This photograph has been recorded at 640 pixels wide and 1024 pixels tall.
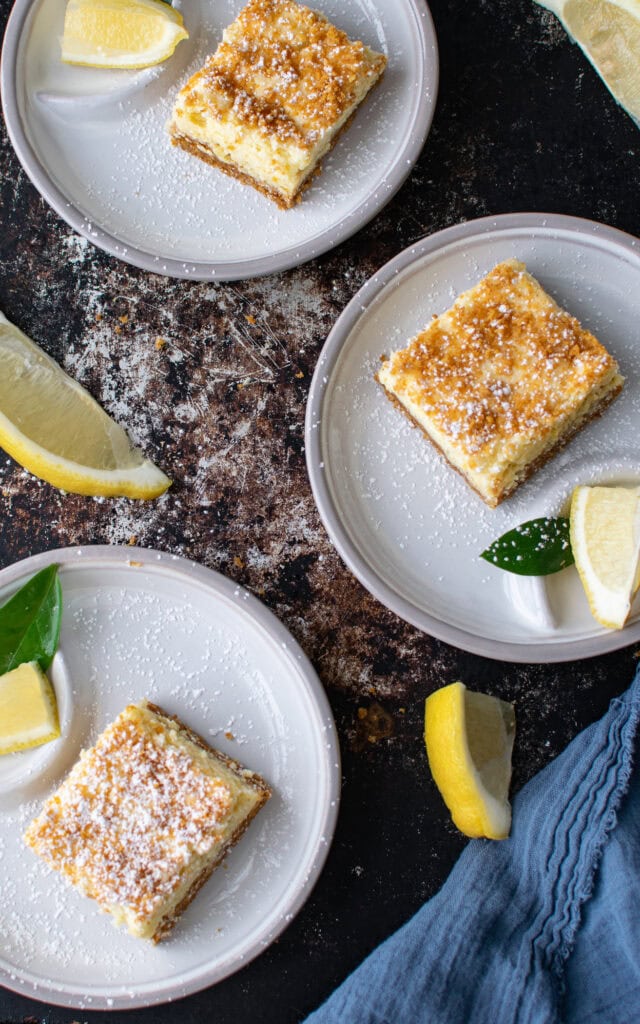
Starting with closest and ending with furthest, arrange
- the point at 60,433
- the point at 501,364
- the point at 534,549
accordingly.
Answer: the point at 501,364 < the point at 534,549 < the point at 60,433

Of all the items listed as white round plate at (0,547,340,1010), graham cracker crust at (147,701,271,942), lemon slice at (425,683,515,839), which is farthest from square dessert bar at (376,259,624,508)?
graham cracker crust at (147,701,271,942)

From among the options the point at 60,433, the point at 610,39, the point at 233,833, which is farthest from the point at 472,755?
the point at 610,39

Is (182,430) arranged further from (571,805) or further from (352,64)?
(571,805)

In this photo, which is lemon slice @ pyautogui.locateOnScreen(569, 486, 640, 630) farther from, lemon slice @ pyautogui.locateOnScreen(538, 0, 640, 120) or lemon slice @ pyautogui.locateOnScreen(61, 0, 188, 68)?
lemon slice @ pyautogui.locateOnScreen(61, 0, 188, 68)

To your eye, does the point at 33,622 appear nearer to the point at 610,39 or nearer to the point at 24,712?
the point at 24,712

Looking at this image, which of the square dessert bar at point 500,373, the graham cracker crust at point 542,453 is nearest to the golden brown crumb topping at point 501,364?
the square dessert bar at point 500,373

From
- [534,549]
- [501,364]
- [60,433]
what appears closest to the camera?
[501,364]

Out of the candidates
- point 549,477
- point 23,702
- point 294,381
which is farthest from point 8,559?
point 549,477
